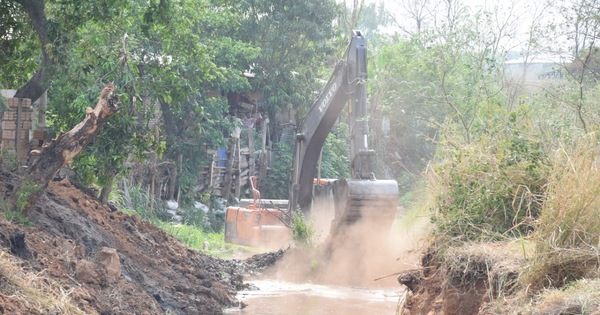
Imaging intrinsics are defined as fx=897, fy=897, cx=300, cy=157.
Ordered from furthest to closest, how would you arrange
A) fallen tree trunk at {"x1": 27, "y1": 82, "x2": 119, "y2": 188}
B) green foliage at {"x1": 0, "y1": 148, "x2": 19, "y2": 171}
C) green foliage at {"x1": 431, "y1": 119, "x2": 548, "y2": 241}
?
green foliage at {"x1": 0, "y1": 148, "x2": 19, "y2": 171}, fallen tree trunk at {"x1": 27, "y1": 82, "x2": 119, "y2": 188}, green foliage at {"x1": 431, "y1": 119, "x2": 548, "y2": 241}

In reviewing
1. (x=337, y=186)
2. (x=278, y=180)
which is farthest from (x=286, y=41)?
(x=337, y=186)

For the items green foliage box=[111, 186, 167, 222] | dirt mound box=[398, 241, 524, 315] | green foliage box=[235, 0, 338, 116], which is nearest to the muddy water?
dirt mound box=[398, 241, 524, 315]

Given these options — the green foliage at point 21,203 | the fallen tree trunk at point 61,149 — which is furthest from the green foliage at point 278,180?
the green foliage at point 21,203

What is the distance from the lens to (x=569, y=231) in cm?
714

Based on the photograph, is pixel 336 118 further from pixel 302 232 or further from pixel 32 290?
pixel 32 290

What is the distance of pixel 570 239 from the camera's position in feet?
23.3

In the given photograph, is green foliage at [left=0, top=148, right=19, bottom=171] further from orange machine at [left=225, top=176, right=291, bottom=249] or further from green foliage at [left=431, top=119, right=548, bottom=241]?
orange machine at [left=225, top=176, right=291, bottom=249]

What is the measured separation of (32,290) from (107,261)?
2574 mm

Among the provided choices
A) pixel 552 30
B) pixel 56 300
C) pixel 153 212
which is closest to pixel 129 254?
pixel 56 300

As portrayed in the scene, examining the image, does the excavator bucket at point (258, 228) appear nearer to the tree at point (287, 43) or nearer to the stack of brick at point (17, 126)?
the stack of brick at point (17, 126)

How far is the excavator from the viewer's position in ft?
54.6

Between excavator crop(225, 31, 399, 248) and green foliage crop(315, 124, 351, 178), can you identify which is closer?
excavator crop(225, 31, 399, 248)

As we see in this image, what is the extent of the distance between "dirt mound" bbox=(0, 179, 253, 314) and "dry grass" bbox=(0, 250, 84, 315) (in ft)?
0.30

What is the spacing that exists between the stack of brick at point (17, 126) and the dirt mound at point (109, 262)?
2.77ft
